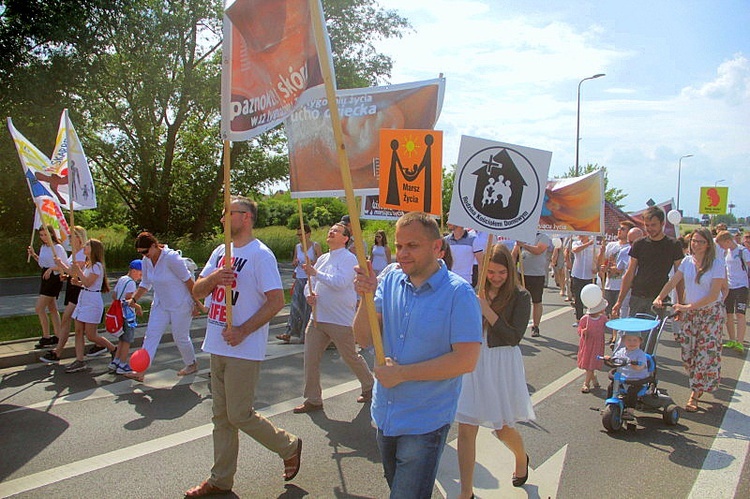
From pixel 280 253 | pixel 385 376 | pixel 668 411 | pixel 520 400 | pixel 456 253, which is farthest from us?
pixel 280 253

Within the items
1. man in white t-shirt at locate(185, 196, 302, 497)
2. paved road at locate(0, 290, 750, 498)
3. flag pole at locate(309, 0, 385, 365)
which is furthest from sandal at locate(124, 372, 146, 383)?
flag pole at locate(309, 0, 385, 365)

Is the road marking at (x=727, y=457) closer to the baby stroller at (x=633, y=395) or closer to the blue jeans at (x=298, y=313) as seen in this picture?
the baby stroller at (x=633, y=395)

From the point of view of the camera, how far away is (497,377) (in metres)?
4.01

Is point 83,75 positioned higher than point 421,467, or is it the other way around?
point 83,75

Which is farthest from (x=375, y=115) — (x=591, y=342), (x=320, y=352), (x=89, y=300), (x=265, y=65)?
(x=89, y=300)

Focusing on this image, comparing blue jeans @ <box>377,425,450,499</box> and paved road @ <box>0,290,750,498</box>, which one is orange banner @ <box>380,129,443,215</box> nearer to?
paved road @ <box>0,290,750,498</box>

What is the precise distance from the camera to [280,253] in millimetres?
27969

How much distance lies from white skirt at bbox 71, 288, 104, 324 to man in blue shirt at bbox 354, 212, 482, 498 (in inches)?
224

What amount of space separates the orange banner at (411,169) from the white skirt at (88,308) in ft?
13.5

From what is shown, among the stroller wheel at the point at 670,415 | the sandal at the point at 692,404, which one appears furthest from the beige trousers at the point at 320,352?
the sandal at the point at 692,404

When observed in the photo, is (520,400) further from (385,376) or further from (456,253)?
(456,253)

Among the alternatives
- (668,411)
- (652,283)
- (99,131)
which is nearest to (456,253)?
(652,283)

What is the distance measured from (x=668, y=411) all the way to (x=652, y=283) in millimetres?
2005

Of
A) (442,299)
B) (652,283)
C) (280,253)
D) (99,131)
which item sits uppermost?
(99,131)
